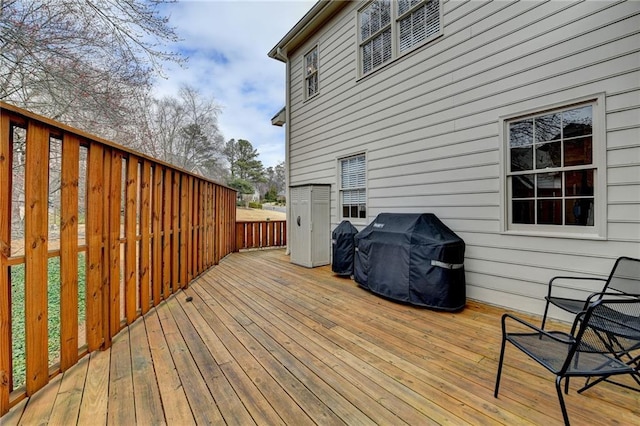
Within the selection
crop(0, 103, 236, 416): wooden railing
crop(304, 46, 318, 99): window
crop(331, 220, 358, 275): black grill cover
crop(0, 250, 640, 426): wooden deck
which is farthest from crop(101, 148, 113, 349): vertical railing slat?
crop(304, 46, 318, 99): window

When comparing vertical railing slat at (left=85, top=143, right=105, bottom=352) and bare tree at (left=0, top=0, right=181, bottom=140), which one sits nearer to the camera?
vertical railing slat at (left=85, top=143, right=105, bottom=352)

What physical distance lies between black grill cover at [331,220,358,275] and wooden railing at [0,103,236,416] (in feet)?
8.48

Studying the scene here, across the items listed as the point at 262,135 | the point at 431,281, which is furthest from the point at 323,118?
the point at 262,135

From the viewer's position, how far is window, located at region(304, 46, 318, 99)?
6.51 meters

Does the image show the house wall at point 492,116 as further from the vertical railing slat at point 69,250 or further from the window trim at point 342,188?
the vertical railing slat at point 69,250

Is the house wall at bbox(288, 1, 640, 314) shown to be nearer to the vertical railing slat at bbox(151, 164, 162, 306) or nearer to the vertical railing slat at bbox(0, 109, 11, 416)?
the vertical railing slat at bbox(151, 164, 162, 306)

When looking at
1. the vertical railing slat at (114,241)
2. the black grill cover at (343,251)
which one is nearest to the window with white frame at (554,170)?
the black grill cover at (343,251)

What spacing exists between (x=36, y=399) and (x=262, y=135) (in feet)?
85.0

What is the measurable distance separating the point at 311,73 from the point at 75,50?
4.49m

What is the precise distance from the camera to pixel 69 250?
200 cm

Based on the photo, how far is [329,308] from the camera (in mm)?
3371

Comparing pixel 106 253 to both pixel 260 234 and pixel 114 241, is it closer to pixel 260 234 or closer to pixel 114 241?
pixel 114 241

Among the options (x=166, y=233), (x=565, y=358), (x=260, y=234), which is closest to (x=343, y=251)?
(x=166, y=233)

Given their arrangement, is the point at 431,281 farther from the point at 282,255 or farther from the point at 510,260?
the point at 282,255
